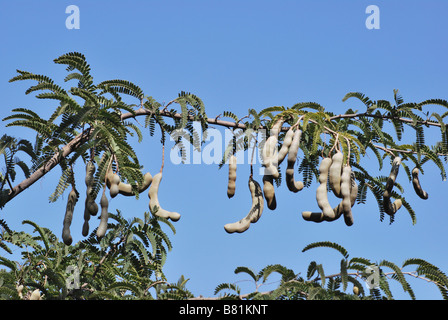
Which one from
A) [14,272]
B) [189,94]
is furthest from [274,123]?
[14,272]

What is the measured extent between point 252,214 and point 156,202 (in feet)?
2.60

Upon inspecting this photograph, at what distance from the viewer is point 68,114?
5.21 meters

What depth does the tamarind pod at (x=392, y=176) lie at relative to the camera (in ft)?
18.1

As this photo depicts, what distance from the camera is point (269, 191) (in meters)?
5.10

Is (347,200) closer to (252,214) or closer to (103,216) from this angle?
(252,214)

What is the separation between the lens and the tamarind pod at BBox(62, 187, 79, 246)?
4.96 m

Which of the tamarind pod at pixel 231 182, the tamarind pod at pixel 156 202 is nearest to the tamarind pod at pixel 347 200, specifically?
the tamarind pod at pixel 231 182

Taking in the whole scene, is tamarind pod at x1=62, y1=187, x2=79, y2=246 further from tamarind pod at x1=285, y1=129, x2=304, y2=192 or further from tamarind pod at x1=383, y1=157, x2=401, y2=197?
tamarind pod at x1=383, y1=157, x2=401, y2=197

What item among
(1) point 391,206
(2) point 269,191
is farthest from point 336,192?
(1) point 391,206

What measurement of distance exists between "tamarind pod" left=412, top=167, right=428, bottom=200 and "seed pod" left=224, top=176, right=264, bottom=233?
1489 millimetres

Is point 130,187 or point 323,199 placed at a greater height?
point 130,187
